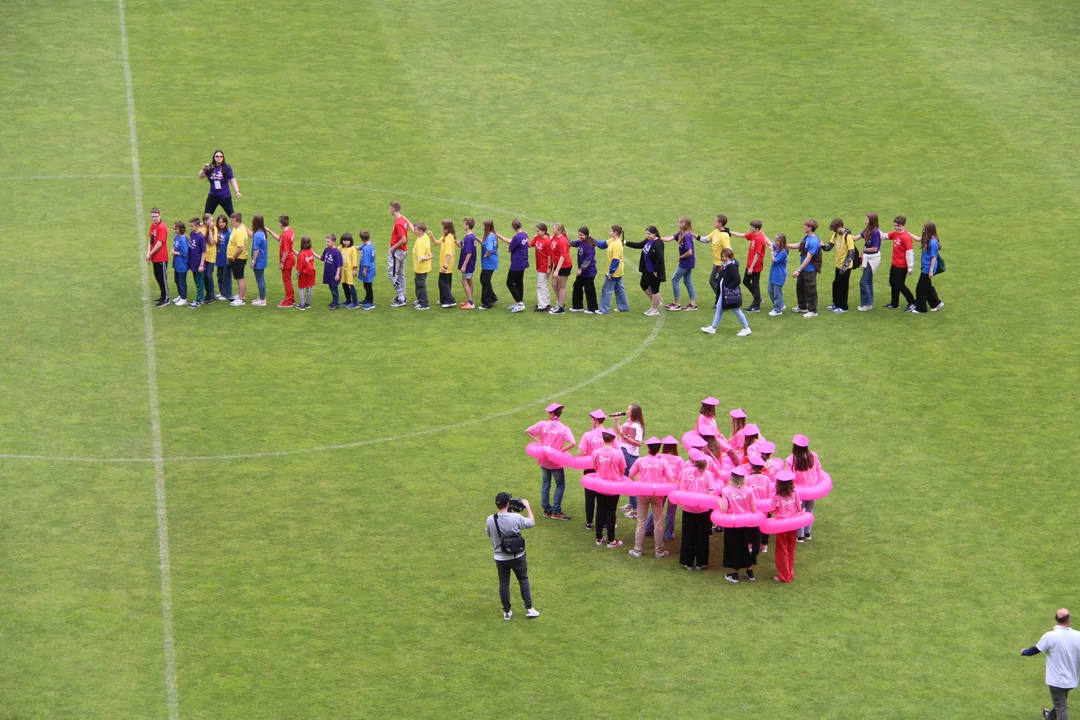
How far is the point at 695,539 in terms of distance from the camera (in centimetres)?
2398

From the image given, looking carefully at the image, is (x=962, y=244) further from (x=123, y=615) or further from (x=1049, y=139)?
(x=123, y=615)

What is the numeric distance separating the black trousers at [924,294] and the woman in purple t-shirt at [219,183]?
1642 centimetres

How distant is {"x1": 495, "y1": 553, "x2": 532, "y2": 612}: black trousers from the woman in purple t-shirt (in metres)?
18.3

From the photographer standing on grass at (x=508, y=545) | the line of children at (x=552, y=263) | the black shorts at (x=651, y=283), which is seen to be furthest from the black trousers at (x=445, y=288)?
the photographer standing on grass at (x=508, y=545)

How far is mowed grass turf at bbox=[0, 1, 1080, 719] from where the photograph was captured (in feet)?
71.8

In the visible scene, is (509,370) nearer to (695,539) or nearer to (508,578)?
(695,539)

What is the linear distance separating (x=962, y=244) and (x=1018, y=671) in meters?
18.5

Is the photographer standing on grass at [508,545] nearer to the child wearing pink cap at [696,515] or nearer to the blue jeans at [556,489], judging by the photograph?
the child wearing pink cap at [696,515]

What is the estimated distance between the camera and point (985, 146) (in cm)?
4366

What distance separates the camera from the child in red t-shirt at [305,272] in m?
33.7

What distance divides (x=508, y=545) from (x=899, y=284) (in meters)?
15.4

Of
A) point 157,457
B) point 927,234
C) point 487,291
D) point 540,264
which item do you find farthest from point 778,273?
point 157,457

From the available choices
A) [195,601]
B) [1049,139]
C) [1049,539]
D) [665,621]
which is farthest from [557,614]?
[1049,139]

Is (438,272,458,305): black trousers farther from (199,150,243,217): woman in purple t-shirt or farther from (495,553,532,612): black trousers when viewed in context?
(495,553,532,612): black trousers
